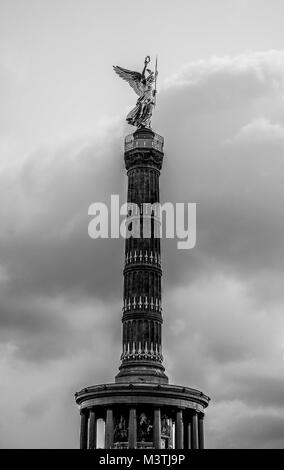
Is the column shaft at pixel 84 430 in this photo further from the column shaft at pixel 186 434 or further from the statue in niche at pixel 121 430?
the column shaft at pixel 186 434

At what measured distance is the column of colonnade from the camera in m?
61.0

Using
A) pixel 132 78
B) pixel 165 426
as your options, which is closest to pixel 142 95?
pixel 132 78

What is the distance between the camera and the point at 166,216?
7156cm

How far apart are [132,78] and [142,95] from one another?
8.17 feet

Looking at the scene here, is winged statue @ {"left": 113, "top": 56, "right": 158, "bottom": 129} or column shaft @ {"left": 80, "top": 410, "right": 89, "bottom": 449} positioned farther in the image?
winged statue @ {"left": 113, "top": 56, "right": 158, "bottom": 129}

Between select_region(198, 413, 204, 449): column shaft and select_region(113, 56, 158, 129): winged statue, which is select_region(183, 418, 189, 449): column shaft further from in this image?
select_region(113, 56, 158, 129): winged statue

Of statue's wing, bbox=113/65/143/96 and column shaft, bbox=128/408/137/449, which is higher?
statue's wing, bbox=113/65/143/96

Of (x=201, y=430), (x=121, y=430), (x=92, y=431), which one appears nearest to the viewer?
(x=121, y=430)

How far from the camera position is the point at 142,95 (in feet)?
247

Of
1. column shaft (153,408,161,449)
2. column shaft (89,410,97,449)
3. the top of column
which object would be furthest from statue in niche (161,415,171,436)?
the top of column

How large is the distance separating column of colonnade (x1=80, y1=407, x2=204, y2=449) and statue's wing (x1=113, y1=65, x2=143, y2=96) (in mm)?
33916

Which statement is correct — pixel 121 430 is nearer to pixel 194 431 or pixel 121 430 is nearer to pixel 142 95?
pixel 194 431
